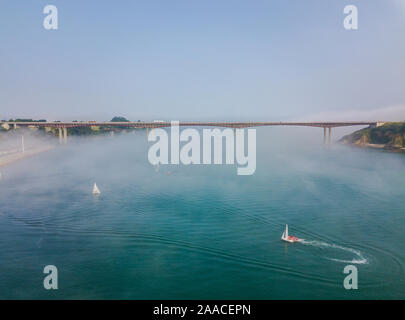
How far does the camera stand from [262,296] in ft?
78.5

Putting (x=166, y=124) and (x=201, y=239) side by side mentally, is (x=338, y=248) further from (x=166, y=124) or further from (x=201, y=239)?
(x=166, y=124)

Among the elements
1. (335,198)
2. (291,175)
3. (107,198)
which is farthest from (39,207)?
(291,175)

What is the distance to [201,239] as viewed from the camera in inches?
1361

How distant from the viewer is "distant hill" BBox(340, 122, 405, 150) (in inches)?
5955

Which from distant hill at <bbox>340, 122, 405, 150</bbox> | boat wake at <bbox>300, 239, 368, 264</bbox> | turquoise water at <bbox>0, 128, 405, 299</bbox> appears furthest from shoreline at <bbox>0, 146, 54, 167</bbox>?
distant hill at <bbox>340, 122, 405, 150</bbox>

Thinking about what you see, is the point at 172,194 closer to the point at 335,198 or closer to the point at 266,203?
the point at 266,203

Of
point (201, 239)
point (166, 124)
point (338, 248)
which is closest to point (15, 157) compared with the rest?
point (166, 124)

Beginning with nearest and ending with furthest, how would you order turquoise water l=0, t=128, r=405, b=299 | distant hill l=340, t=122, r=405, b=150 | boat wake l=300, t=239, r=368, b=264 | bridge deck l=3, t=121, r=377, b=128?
1. turquoise water l=0, t=128, r=405, b=299
2. boat wake l=300, t=239, r=368, b=264
3. distant hill l=340, t=122, r=405, b=150
4. bridge deck l=3, t=121, r=377, b=128

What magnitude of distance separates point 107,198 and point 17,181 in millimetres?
28976

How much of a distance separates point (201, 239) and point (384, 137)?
16165cm

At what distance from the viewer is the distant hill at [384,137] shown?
15125cm

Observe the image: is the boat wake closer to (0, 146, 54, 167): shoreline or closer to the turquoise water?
the turquoise water

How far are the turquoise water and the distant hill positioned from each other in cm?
10086

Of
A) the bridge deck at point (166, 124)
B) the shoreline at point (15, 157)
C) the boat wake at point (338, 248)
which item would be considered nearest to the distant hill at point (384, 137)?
the bridge deck at point (166, 124)
